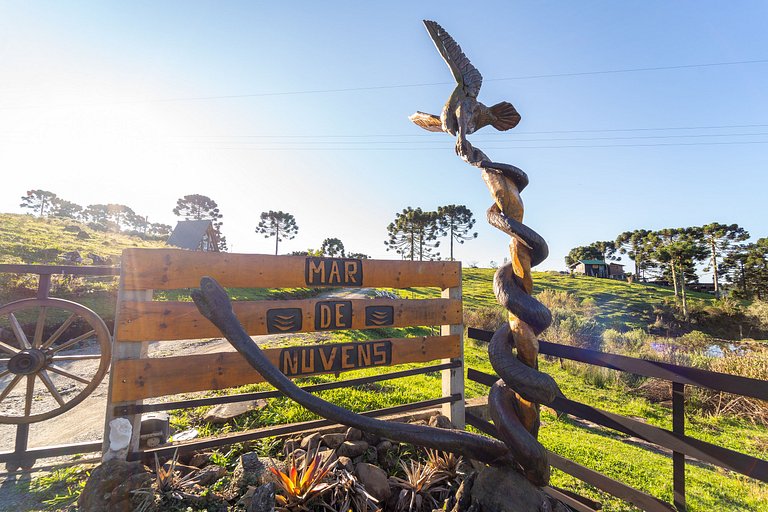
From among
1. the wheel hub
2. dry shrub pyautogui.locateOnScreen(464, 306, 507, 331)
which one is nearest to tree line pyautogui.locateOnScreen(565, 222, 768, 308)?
dry shrub pyautogui.locateOnScreen(464, 306, 507, 331)

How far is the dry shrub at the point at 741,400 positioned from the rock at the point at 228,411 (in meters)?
9.65

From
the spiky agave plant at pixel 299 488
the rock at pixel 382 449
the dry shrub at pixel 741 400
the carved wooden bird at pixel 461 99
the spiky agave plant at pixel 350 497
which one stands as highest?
the carved wooden bird at pixel 461 99

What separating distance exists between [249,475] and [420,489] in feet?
4.23

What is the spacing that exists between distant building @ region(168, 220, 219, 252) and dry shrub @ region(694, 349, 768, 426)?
36115 mm

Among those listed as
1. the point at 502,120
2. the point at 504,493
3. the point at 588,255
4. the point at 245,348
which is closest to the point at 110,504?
the point at 245,348

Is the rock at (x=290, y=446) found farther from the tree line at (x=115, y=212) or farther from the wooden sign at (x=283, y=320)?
the tree line at (x=115, y=212)

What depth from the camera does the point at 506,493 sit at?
1156 millimetres

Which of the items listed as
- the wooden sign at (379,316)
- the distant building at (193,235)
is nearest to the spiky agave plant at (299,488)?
the wooden sign at (379,316)

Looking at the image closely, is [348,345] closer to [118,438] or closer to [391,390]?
[118,438]

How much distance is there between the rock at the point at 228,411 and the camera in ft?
12.8

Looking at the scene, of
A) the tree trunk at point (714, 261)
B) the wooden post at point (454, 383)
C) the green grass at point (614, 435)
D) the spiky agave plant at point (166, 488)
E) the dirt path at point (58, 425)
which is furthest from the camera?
the tree trunk at point (714, 261)

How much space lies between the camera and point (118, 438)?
8.10 feet

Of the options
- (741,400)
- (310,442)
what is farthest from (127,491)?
(741,400)

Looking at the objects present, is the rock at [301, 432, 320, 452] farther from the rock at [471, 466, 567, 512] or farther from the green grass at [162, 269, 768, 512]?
the rock at [471, 466, 567, 512]
